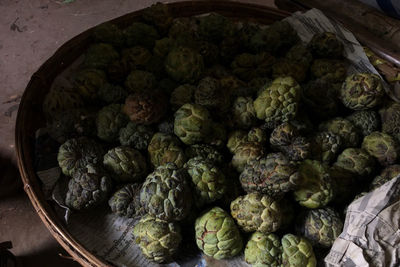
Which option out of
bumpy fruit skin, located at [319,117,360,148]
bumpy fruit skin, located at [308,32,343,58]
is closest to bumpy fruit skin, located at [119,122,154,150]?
bumpy fruit skin, located at [319,117,360,148]

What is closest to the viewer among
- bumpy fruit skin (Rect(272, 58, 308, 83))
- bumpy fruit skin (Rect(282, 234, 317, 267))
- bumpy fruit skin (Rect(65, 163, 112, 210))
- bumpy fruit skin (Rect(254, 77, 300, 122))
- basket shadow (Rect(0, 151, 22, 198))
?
bumpy fruit skin (Rect(282, 234, 317, 267))

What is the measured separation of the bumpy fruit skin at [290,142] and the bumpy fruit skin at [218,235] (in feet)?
1.46

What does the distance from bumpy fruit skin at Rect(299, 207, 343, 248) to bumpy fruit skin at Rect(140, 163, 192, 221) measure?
54 centimetres

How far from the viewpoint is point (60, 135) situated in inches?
74.5

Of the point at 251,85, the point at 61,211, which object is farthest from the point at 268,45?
the point at 61,211

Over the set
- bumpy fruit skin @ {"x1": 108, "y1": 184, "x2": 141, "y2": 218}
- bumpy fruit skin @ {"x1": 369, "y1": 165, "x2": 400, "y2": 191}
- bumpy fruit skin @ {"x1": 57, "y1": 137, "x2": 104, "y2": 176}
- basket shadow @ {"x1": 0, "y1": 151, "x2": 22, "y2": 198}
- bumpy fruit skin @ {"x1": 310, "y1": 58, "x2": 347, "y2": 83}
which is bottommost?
basket shadow @ {"x1": 0, "y1": 151, "x2": 22, "y2": 198}

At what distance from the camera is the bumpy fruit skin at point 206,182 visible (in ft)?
5.07

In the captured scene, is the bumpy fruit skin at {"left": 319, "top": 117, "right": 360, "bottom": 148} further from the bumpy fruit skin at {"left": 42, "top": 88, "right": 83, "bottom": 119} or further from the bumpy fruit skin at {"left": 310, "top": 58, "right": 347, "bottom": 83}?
the bumpy fruit skin at {"left": 42, "top": 88, "right": 83, "bottom": 119}

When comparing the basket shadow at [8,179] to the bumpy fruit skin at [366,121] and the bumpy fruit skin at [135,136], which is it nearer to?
the bumpy fruit skin at [135,136]

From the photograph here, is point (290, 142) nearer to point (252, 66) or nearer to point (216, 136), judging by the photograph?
point (216, 136)

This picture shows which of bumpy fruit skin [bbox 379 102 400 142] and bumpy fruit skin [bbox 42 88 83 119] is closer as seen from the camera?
bumpy fruit skin [bbox 379 102 400 142]

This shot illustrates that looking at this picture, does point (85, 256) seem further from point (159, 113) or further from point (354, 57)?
point (354, 57)

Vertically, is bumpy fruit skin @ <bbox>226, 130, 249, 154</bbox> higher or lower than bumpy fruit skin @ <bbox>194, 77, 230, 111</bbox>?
lower

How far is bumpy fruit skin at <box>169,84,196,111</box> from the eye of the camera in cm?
190
